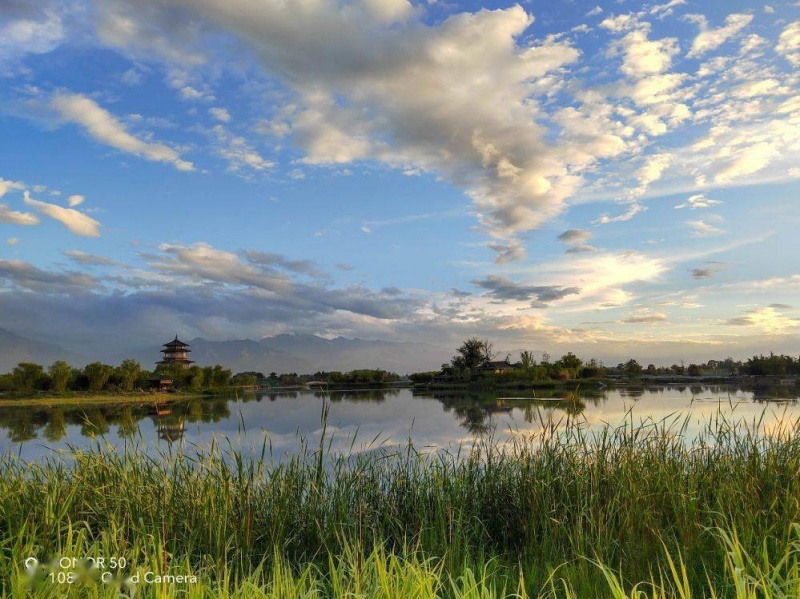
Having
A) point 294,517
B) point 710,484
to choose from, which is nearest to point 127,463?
point 294,517

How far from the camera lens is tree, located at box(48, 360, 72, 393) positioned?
4272 cm

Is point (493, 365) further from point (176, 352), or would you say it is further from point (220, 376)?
point (176, 352)

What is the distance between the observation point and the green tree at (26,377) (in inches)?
1679

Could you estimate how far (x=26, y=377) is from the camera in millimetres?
43156

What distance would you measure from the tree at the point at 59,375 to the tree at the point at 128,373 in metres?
4.60

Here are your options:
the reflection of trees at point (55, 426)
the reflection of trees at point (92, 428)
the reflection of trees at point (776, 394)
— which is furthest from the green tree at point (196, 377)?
the reflection of trees at point (776, 394)

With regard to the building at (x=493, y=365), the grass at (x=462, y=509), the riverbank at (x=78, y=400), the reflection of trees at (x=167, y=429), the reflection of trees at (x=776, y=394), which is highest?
the building at (x=493, y=365)

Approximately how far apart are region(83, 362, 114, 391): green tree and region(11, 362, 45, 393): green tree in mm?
3402

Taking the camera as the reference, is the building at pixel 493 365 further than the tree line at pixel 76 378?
Yes

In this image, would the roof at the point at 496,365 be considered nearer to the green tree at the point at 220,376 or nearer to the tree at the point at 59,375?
the green tree at the point at 220,376

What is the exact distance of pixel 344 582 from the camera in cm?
363

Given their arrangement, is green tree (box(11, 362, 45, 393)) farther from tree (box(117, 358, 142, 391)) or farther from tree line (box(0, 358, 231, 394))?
tree (box(117, 358, 142, 391))

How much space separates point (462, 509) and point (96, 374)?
49.6 meters

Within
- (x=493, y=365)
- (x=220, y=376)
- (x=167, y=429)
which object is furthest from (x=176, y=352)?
(x=167, y=429)
